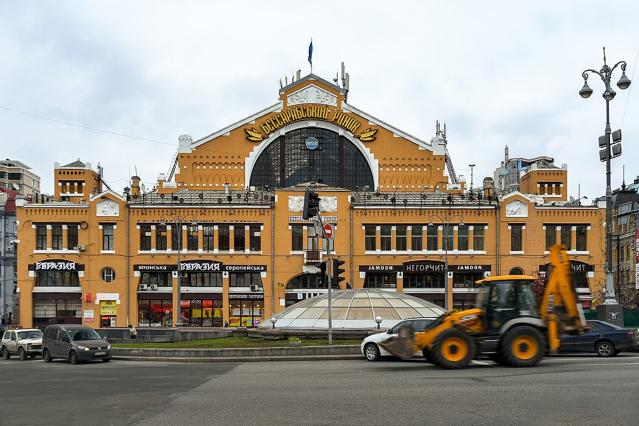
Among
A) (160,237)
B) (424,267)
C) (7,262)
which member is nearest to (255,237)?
(160,237)

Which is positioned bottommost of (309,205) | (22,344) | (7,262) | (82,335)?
(22,344)

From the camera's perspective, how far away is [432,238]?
68.9 meters

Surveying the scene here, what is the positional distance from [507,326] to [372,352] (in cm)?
739

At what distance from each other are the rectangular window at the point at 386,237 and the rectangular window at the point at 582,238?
16.2 meters

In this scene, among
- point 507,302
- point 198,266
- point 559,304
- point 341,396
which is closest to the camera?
point 341,396

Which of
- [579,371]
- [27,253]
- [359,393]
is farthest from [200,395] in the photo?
[27,253]

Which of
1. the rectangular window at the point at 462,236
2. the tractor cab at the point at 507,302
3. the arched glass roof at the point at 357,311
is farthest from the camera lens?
the rectangular window at the point at 462,236

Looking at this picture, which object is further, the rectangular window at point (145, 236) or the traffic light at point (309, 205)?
the rectangular window at point (145, 236)

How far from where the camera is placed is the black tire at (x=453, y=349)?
22859mm

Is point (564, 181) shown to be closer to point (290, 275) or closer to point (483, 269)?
point (483, 269)

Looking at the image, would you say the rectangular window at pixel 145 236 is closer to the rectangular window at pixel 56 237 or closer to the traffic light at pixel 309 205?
the rectangular window at pixel 56 237

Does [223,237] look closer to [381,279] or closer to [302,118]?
[381,279]

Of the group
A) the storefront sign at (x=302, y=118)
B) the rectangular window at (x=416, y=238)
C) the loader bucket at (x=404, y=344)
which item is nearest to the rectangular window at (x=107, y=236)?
the storefront sign at (x=302, y=118)

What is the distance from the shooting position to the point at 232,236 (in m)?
68.4
